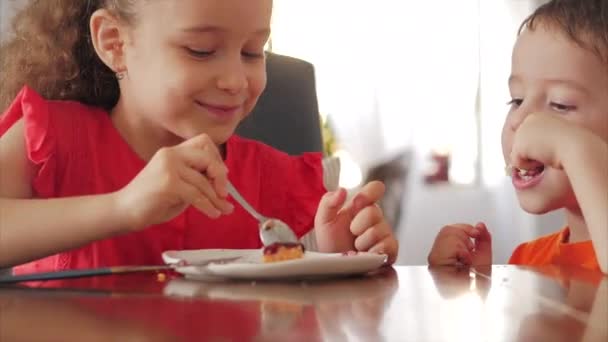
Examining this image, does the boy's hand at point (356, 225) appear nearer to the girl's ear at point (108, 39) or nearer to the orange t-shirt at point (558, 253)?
the orange t-shirt at point (558, 253)

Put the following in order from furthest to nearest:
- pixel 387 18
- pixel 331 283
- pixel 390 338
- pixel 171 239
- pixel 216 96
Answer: pixel 387 18
pixel 171 239
pixel 216 96
pixel 331 283
pixel 390 338

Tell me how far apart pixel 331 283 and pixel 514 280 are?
19 centimetres

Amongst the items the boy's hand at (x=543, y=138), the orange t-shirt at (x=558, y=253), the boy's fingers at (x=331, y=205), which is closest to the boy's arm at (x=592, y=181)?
the boy's hand at (x=543, y=138)

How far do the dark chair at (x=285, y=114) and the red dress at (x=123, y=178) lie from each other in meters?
0.30

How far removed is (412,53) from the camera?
10.5 ft

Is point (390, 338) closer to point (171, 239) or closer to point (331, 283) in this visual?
point (331, 283)

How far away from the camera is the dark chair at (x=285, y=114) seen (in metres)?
1.72

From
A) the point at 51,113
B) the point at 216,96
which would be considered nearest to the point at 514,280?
the point at 216,96

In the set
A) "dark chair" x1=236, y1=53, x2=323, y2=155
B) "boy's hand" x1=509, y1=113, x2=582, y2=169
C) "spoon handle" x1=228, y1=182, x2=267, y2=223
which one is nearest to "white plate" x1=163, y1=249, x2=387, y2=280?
"spoon handle" x1=228, y1=182, x2=267, y2=223

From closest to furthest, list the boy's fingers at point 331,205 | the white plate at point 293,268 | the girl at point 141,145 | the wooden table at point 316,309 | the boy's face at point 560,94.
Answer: the wooden table at point 316,309, the white plate at point 293,268, the girl at point 141,145, the boy's fingers at point 331,205, the boy's face at point 560,94

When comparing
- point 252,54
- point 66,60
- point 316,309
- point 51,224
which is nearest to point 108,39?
point 66,60

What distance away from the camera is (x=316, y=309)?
0.62m

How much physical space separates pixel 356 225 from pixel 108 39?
482 mm

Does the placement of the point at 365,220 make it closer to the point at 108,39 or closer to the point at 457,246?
the point at 457,246
